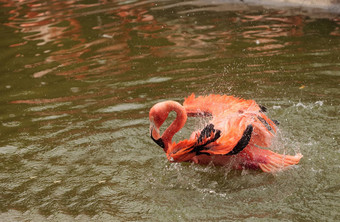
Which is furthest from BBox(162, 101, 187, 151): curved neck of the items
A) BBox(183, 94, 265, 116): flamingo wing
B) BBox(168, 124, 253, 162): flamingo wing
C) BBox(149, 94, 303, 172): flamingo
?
BBox(183, 94, 265, 116): flamingo wing

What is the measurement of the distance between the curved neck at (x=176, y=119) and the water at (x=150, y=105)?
1.96 ft

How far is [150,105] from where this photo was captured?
7.26 meters

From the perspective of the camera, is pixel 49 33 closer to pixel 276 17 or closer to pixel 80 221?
pixel 276 17

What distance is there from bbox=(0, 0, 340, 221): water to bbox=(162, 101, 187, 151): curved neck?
60cm

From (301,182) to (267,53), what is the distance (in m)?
4.59

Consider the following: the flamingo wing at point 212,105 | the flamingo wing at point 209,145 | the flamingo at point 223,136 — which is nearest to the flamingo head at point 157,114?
the flamingo at point 223,136

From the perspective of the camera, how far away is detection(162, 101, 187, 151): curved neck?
4707 millimetres

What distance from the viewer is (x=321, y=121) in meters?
6.22

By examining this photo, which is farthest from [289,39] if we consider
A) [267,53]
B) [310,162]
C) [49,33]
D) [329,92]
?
[49,33]

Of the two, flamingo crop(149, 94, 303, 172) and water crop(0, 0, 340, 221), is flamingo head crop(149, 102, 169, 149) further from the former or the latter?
water crop(0, 0, 340, 221)

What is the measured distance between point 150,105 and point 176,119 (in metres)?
2.44

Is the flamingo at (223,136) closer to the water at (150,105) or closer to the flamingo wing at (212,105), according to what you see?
the flamingo wing at (212,105)

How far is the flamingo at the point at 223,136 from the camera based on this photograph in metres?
4.70

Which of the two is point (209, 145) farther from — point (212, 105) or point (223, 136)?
point (212, 105)
